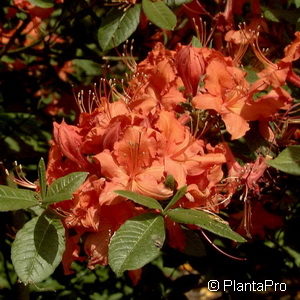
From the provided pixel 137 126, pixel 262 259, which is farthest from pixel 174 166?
pixel 262 259

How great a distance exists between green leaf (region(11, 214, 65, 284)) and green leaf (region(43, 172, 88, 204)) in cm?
6

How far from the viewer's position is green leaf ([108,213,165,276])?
1180 mm

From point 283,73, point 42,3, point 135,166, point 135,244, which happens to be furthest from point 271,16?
point 135,244

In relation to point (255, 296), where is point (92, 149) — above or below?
above

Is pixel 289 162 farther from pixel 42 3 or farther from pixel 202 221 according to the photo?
pixel 42 3

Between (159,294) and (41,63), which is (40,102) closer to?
(41,63)

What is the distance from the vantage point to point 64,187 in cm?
130

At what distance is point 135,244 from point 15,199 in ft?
0.90

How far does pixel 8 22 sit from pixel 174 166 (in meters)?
1.56

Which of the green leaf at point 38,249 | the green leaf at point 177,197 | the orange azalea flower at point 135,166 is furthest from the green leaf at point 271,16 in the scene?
the green leaf at point 38,249

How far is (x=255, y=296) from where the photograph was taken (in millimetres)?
2348

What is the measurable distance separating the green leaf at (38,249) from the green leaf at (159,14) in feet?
2.17

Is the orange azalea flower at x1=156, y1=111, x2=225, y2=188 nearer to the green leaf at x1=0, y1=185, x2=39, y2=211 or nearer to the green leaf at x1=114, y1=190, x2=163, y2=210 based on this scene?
the green leaf at x1=114, y1=190, x2=163, y2=210

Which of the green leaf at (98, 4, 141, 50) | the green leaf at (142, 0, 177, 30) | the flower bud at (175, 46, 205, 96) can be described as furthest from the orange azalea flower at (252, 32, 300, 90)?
the green leaf at (98, 4, 141, 50)
